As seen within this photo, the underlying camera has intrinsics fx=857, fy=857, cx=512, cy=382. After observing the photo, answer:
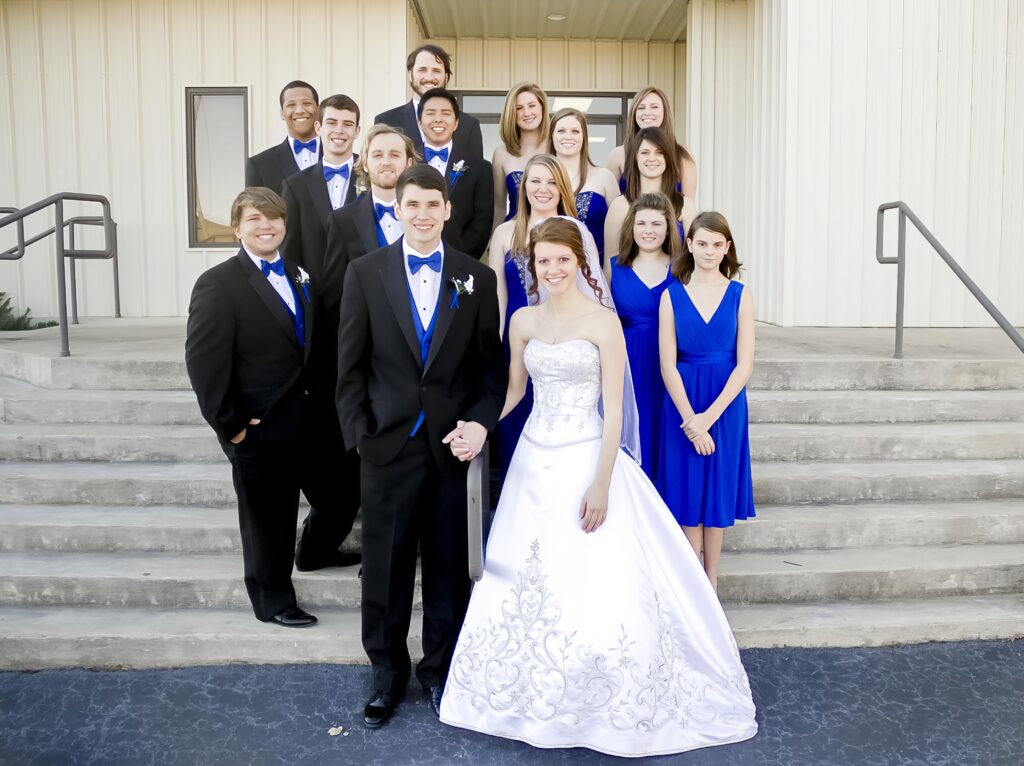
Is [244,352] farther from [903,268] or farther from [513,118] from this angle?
[903,268]

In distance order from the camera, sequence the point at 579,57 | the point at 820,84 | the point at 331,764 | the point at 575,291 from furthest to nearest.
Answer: the point at 579,57 → the point at 820,84 → the point at 575,291 → the point at 331,764

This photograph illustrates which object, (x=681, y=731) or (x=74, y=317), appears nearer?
(x=681, y=731)

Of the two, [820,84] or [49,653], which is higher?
[820,84]

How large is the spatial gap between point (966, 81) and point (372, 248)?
7.36 meters

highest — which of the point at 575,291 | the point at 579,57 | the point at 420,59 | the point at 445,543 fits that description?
the point at 579,57

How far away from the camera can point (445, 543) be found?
3150mm

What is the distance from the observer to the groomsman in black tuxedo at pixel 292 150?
4.41 meters

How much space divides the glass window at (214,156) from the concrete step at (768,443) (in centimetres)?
480

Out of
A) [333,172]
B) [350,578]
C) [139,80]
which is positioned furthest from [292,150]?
[139,80]

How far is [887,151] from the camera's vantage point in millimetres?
8336

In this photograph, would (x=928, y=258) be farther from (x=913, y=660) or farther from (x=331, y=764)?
(x=331, y=764)

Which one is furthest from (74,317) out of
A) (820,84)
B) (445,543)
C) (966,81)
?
(966,81)

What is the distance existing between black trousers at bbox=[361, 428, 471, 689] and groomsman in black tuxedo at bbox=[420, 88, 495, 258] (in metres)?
1.39

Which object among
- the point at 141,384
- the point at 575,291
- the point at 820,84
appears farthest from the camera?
the point at 820,84
